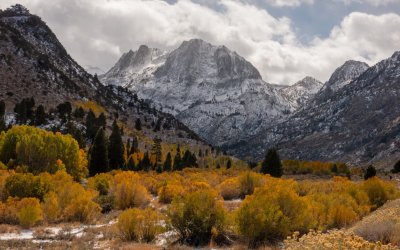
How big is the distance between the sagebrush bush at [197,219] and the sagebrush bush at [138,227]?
2.78 feet

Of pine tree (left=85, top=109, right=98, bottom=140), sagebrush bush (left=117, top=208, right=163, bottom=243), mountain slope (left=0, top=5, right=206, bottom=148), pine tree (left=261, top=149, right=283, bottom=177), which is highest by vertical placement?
mountain slope (left=0, top=5, right=206, bottom=148)

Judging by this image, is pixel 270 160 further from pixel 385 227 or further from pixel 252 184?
pixel 385 227

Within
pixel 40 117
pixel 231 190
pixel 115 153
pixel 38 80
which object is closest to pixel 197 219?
pixel 231 190

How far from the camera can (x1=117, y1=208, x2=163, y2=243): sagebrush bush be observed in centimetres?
1747

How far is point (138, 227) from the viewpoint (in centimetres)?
1750

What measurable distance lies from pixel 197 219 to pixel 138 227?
2.46 metres

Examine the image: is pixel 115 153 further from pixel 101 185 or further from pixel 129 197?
pixel 129 197

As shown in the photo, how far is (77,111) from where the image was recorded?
13462 cm

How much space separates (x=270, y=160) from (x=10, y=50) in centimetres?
11963

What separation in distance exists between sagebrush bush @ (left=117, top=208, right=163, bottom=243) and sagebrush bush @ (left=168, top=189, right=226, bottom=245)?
85 cm

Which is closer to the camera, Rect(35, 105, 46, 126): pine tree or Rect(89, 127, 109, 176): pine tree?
Rect(89, 127, 109, 176): pine tree

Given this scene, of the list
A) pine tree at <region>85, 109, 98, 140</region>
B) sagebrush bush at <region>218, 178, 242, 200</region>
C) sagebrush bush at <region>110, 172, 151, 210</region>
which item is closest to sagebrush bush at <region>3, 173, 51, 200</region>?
sagebrush bush at <region>110, 172, 151, 210</region>

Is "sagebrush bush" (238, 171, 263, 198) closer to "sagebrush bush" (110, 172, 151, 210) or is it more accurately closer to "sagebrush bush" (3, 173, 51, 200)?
"sagebrush bush" (110, 172, 151, 210)

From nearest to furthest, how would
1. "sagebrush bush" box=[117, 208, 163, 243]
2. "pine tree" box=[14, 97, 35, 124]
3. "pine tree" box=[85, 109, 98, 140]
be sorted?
Answer: 1. "sagebrush bush" box=[117, 208, 163, 243]
2. "pine tree" box=[14, 97, 35, 124]
3. "pine tree" box=[85, 109, 98, 140]
